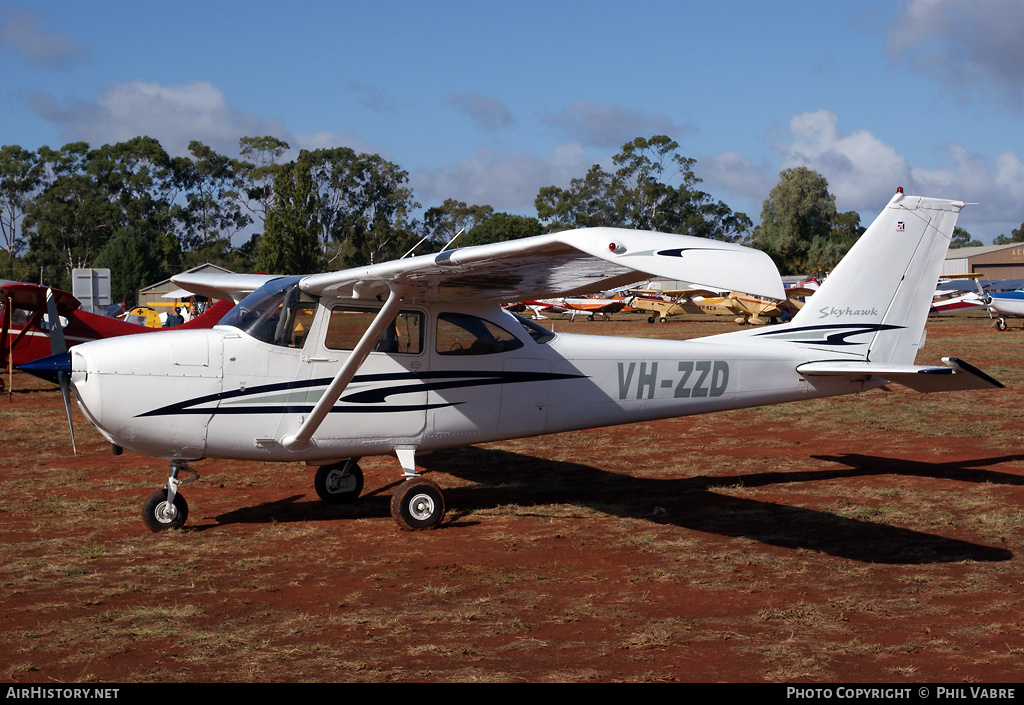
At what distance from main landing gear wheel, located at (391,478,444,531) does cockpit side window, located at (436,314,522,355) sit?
→ 3.98ft

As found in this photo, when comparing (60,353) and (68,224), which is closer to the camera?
(60,353)

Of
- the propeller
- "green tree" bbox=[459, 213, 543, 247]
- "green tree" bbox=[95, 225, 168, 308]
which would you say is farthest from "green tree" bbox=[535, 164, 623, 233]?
the propeller

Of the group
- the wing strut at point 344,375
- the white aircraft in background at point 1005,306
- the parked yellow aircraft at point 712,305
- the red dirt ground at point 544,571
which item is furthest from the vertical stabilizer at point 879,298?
the parked yellow aircraft at point 712,305

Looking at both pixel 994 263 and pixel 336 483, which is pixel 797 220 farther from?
pixel 336 483

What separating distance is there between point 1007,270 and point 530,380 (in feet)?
320

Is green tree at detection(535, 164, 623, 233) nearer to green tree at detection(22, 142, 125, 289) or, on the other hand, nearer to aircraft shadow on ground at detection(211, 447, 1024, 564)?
green tree at detection(22, 142, 125, 289)

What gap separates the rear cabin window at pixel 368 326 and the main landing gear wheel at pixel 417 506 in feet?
3.92

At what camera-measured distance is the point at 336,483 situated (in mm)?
8797

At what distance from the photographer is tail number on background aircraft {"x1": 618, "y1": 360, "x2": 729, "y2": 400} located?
8.48 metres

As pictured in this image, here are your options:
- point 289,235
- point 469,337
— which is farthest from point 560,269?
point 289,235

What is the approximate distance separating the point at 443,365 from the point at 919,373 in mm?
4334

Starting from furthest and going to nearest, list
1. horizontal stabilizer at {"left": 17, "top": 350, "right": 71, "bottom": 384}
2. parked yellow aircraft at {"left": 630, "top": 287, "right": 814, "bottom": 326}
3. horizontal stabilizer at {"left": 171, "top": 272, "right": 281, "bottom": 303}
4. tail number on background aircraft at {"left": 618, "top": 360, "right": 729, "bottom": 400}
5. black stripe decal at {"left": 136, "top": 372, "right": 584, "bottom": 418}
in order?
parked yellow aircraft at {"left": 630, "top": 287, "right": 814, "bottom": 326} → horizontal stabilizer at {"left": 171, "top": 272, "right": 281, "bottom": 303} → tail number on background aircraft at {"left": 618, "top": 360, "right": 729, "bottom": 400} → black stripe decal at {"left": 136, "top": 372, "right": 584, "bottom": 418} → horizontal stabilizer at {"left": 17, "top": 350, "right": 71, "bottom": 384}

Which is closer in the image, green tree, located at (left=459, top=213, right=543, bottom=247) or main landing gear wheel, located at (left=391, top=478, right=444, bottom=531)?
main landing gear wheel, located at (left=391, top=478, right=444, bottom=531)

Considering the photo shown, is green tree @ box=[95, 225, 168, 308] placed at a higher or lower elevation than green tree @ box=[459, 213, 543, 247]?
lower
